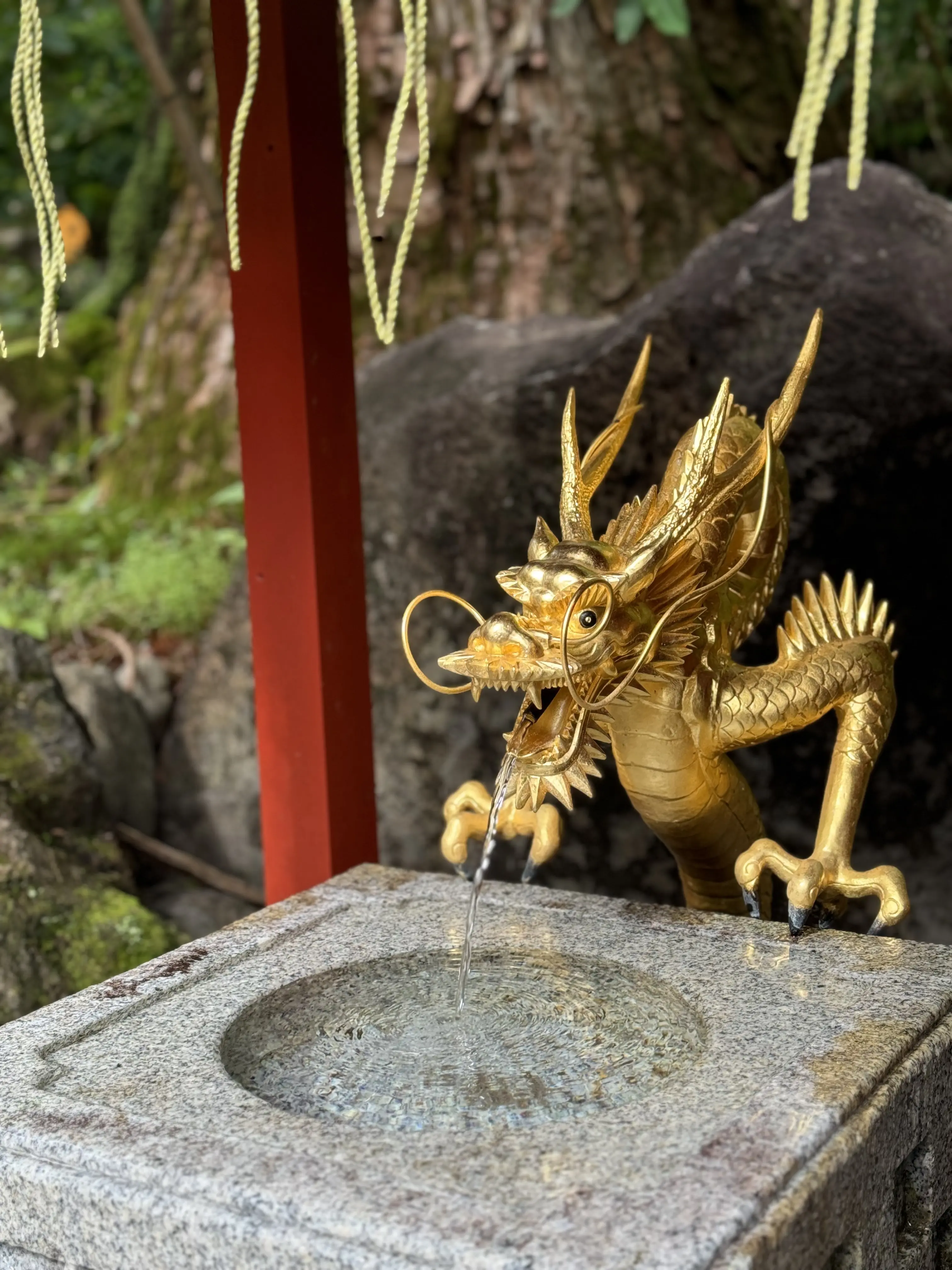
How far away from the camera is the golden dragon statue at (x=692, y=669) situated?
1946mm

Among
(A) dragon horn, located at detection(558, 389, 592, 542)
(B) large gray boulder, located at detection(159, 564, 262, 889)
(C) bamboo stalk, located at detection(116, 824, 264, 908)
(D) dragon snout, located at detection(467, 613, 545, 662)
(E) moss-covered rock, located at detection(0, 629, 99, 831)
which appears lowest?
(C) bamboo stalk, located at detection(116, 824, 264, 908)

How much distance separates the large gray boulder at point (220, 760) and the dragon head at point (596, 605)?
2098mm

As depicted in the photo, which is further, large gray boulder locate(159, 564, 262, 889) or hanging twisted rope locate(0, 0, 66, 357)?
large gray boulder locate(159, 564, 262, 889)

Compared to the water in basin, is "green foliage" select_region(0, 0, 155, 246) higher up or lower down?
higher up

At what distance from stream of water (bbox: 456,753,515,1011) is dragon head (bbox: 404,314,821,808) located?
25 mm

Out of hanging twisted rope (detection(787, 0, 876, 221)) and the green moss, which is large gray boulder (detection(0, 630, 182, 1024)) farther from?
hanging twisted rope (detection(787, 0, 876, 221))

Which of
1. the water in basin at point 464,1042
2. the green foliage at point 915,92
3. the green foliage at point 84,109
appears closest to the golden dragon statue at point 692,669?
the water in basin at point 464,1042

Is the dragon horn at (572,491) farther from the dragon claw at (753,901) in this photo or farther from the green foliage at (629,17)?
the green foliage at (629,17)

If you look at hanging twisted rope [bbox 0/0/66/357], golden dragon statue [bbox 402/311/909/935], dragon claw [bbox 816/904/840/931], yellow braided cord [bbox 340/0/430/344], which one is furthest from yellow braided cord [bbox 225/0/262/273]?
dragon claw [bbox 816/904/840/931]

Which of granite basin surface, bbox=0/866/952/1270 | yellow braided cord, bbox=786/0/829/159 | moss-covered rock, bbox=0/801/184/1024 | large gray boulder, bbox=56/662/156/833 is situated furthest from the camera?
large gray boulder, bbox=56/662/156/833

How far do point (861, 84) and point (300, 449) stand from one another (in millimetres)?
1520

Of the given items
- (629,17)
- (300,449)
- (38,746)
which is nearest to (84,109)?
(629,17)

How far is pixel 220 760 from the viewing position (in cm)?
419

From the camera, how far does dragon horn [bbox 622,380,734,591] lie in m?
2.03
